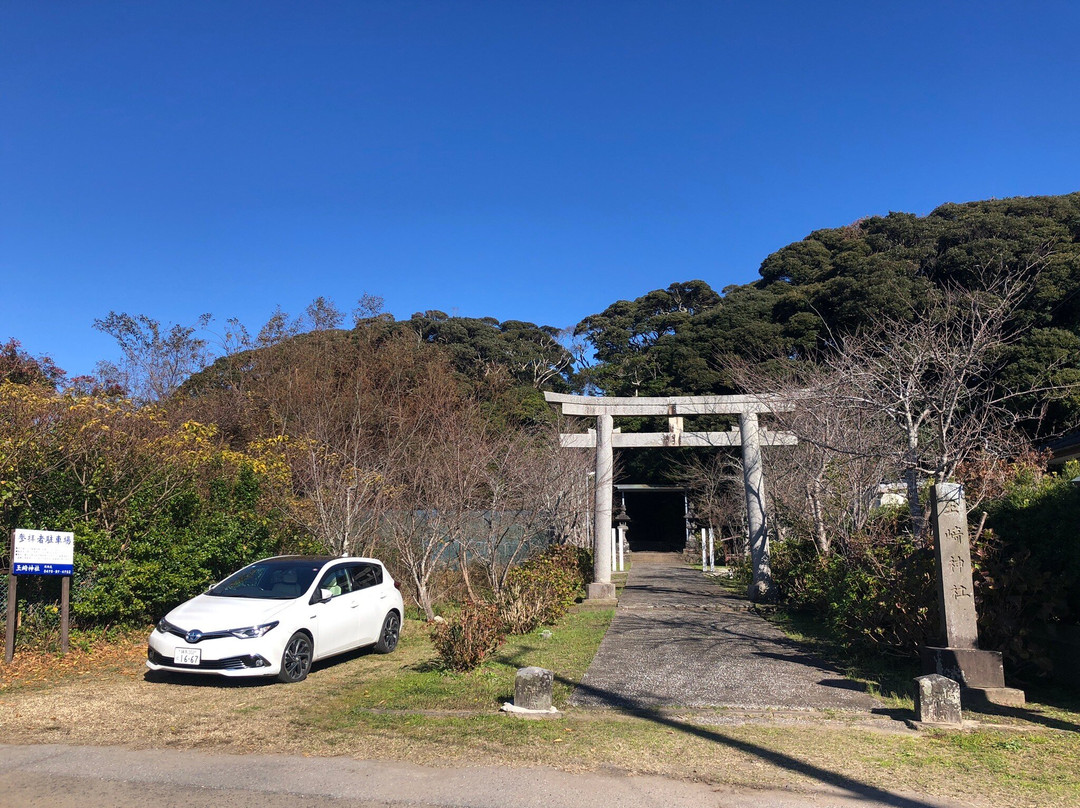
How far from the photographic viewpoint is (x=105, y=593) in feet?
30.8

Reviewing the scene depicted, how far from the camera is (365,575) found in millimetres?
9742

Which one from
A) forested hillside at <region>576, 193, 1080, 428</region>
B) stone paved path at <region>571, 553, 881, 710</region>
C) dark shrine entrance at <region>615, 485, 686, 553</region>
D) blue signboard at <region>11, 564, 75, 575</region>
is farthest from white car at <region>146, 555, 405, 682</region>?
dark shrine entrance at <region>615, 485, 686, 553</region>

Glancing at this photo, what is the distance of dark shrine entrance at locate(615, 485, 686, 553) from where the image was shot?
36875 millimetres

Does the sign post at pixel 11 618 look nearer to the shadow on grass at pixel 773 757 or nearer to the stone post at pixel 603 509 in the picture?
the shadow on grass at pixel 773 757

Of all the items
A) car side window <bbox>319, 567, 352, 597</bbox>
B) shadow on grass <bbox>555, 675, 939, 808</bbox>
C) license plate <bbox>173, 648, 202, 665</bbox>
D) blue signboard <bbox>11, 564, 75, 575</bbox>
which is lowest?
shadow on grass <bbox>555, 675, 939, 808</bbox>

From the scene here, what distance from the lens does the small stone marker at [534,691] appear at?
21.0 ft

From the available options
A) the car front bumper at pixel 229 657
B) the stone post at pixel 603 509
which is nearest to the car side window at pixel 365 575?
the car front bumper at pixel 229 657

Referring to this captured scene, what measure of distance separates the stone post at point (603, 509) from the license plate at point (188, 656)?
29.8ft

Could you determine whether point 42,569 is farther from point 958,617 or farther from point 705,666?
point 958,617

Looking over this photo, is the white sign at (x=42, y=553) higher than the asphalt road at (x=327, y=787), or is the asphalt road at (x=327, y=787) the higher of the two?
the white sign at (x=42, y=553)

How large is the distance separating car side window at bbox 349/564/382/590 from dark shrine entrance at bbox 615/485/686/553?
2728 centimetres

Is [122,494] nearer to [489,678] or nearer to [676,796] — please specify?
[489,678]

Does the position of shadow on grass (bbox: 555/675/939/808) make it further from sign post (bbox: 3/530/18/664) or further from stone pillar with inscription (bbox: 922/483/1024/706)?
sign post (bbox: 3/530/18/664)

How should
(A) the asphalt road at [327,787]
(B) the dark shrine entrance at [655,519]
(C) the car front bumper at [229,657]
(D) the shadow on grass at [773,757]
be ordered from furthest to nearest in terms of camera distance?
(B) the dark shrine entrance at [655,519] → (C) the car front bumper at [229,657] → (D) the shadow on grass at [773,757] → (A) the asphalt road at [327,787]
